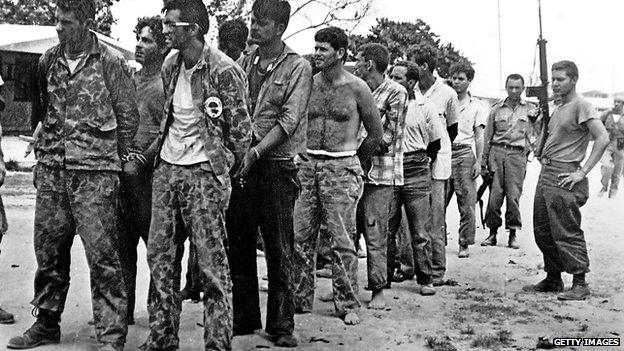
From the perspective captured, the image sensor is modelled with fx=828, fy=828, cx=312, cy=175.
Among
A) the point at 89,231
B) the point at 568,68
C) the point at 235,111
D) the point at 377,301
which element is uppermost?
the point at 568,68

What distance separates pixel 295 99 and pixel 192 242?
1.18 meters

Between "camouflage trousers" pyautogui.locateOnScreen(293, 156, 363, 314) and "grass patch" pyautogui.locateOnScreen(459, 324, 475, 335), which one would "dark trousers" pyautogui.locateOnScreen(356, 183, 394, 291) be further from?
"grass patch" pyautogui.locateOnScreen(459, 324, 475, 335)

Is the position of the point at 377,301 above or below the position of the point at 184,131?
below

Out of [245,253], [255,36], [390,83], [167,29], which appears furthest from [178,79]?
[390,83]

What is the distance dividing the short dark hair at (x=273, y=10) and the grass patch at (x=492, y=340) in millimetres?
2562

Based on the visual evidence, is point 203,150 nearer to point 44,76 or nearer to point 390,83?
point 44,76

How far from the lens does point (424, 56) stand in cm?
865

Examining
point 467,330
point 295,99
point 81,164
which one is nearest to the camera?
point 81,164

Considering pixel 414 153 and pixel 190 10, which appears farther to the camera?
pixel 414 153

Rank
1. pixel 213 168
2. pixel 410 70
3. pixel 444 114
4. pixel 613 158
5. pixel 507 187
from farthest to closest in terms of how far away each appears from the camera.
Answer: pixel 613 158 < pixel 507 187 < pixel 444 114 < pixel 410 70 < pixel 213 168

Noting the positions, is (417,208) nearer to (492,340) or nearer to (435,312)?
(435,312)

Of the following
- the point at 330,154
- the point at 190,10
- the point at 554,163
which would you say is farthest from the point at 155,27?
the point at 554,163

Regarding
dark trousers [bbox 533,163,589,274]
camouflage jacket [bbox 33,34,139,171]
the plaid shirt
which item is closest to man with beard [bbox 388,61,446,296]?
the plaid shirt

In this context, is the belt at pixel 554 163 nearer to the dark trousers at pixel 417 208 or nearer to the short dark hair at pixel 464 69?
the dark trousers at pixel 417 208
